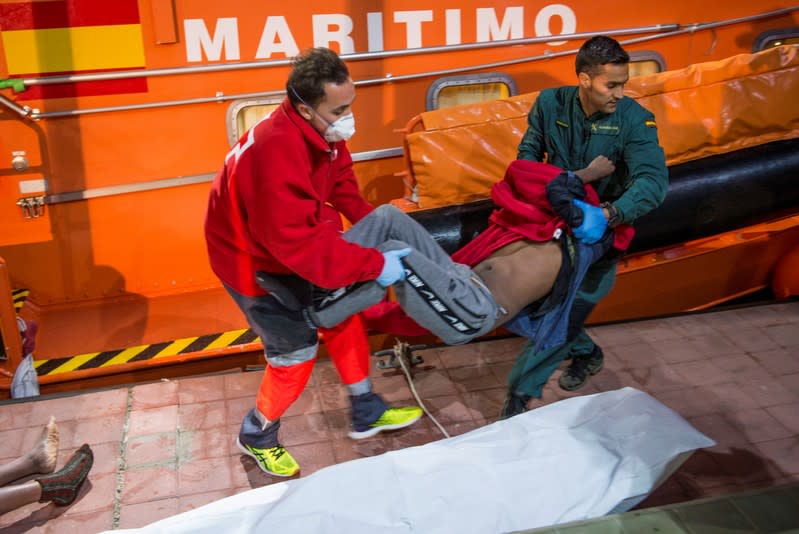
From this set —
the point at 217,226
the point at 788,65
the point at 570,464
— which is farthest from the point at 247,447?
the point at 788,65

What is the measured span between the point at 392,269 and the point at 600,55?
124cm

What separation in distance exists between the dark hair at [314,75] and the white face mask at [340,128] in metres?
0.10

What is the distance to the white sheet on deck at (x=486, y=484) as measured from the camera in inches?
110

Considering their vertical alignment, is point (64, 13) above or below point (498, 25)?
above

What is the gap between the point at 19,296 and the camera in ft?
15.4

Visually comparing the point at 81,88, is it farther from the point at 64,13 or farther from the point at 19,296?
the point at 19,296

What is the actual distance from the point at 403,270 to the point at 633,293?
2.45 metres

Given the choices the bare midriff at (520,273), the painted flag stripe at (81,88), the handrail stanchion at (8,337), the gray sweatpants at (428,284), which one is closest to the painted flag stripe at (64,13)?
the painted flag stripe at (81,88)

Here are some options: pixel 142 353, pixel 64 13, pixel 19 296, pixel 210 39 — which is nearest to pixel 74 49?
pixel 64 13

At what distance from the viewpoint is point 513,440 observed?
3166mm

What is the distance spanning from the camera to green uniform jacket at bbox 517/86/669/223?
129 inches

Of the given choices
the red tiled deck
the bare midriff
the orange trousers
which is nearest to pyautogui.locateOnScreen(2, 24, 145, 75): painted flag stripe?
the red tiled deck

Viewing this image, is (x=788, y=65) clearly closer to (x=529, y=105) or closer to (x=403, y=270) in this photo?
(x=529, y=105)

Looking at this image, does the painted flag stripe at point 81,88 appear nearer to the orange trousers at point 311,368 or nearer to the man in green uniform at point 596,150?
the orange trousers at point 311,368
